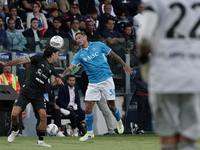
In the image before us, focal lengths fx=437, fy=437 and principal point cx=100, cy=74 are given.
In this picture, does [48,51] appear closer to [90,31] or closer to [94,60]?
[94,60]

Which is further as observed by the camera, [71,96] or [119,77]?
[119,77]

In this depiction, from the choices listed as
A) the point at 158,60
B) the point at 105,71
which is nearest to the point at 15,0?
the point at 105,71

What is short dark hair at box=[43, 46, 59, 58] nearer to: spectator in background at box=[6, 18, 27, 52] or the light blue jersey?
the light blue jersey

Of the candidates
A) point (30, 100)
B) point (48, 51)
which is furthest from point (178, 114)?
point (48, 51)

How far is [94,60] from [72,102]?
109 inches

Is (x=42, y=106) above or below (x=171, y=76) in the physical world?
below

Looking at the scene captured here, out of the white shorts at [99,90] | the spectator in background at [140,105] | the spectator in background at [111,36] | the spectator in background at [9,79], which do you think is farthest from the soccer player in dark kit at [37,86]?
the spectator in background at [111,36]

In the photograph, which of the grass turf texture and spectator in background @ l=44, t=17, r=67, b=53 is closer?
the grass turf texture

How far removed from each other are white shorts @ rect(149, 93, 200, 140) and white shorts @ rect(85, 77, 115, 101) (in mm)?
7119

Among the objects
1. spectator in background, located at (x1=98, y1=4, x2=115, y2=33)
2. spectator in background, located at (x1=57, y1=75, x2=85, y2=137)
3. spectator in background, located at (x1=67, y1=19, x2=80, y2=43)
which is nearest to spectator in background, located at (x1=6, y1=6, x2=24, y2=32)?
spectator in background, located at (x1=67, y1=19, x2=80, y2=43)

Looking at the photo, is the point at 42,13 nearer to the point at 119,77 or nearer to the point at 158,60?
the point at 119,77

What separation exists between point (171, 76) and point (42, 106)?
6050 mm

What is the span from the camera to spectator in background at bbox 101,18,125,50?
14.9 metres

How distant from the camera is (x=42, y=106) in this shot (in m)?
9.71
